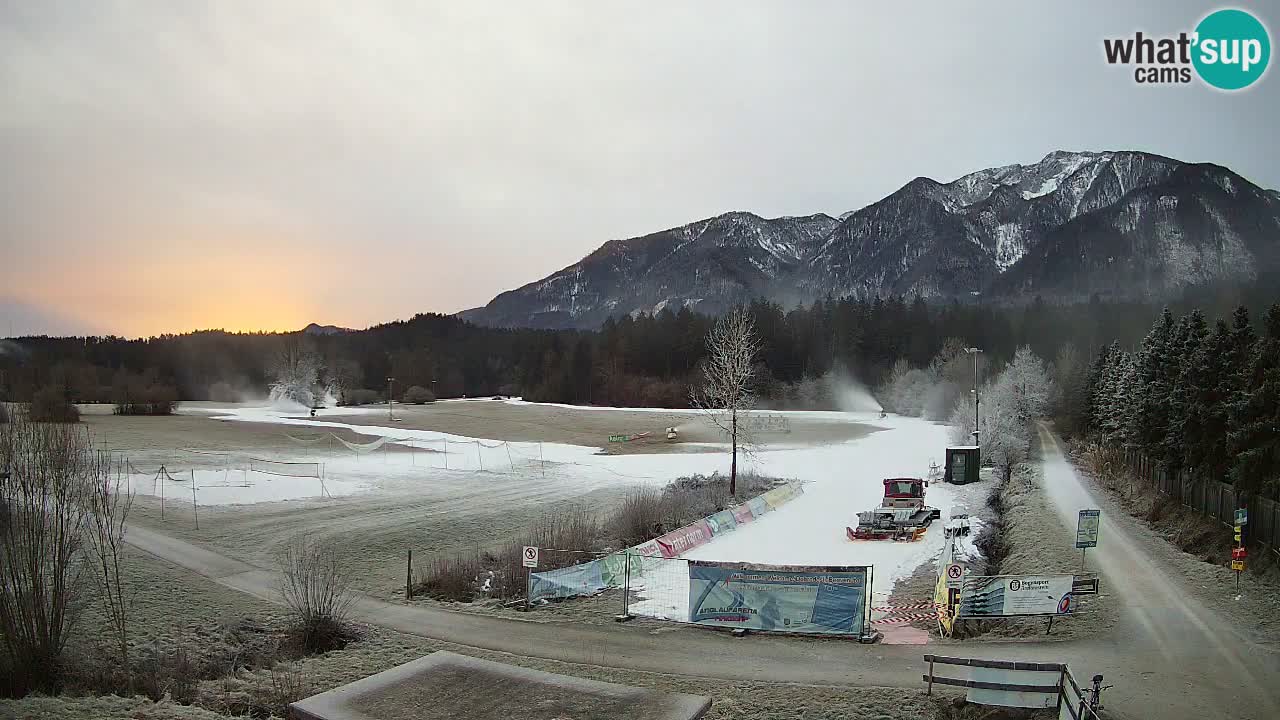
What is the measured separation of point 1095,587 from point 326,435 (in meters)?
67.0

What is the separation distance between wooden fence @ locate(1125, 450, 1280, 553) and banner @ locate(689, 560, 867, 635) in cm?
1260

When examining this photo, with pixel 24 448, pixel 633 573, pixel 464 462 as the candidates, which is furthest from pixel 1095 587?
pixel 464 462

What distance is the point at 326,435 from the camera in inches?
2800

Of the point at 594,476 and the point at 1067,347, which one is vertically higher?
the point at 1067,347

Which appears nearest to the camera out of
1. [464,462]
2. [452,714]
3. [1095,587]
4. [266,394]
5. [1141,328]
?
[452,714]

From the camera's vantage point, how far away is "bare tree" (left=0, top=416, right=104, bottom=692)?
1273 cm

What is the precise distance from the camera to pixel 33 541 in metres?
13.0

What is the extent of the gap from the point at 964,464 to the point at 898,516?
15.9 m

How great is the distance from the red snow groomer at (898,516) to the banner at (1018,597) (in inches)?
467

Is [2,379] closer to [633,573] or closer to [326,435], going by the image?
[633,573]

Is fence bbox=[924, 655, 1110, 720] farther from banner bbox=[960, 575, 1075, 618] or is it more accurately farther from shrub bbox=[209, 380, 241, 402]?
shrub bbox=[209, 380, 241, 402]

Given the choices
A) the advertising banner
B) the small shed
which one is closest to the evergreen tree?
the advertising banner

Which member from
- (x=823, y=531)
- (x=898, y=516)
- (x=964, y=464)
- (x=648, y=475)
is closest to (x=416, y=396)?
(x=648, y=475)

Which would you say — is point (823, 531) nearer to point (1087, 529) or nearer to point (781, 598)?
point (1087, 529)
